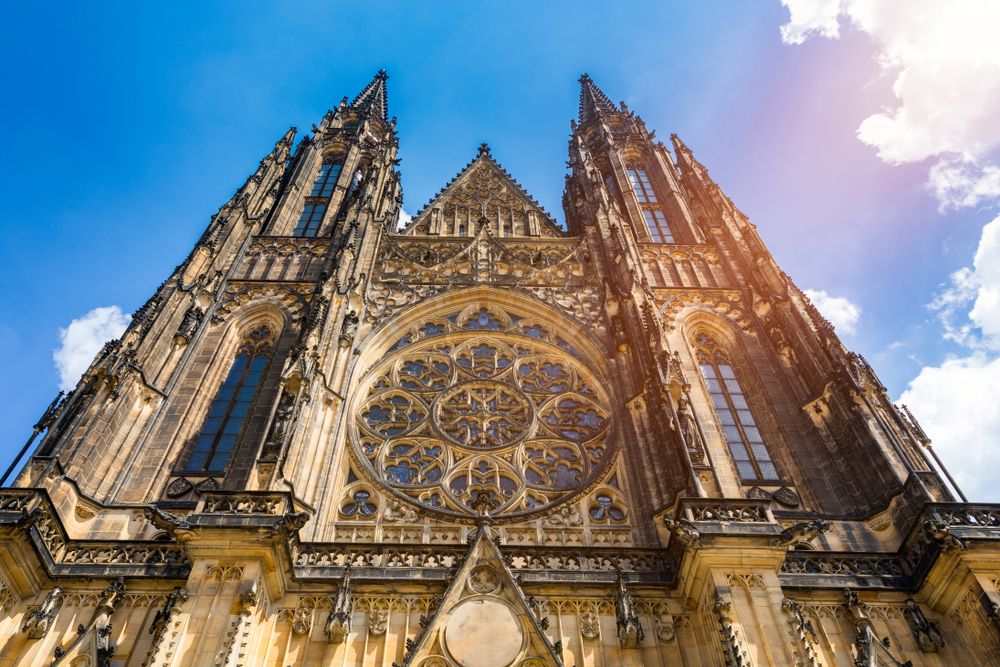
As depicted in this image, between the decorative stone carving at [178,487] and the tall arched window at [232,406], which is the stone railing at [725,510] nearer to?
the tall arched window at [232,406]

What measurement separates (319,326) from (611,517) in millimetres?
6958

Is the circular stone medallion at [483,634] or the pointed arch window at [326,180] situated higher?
the pointed arch window at [326,180]

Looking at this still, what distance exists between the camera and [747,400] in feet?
52.6

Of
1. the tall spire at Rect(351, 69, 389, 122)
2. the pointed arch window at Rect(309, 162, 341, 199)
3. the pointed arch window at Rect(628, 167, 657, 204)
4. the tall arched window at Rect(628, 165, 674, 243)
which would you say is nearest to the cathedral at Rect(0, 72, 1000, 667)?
the tall arched window at Rect(628, 165, 674, 243)

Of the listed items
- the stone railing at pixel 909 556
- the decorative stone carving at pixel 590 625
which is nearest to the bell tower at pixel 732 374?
the stone railing at pixel 909 556

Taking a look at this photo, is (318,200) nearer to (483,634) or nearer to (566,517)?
(566,517)

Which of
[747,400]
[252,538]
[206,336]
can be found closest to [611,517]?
[747,400]

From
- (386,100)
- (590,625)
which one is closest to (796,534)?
(590,625)

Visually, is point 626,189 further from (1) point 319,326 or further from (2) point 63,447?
(2) point 63,447

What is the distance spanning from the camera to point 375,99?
34344 mm

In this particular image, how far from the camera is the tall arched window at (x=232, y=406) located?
14334mm

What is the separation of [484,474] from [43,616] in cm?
714

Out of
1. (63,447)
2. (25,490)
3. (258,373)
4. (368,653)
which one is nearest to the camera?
(368,653)

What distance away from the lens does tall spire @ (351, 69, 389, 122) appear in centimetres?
3200
